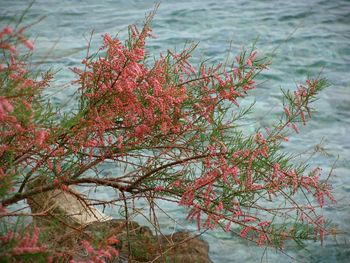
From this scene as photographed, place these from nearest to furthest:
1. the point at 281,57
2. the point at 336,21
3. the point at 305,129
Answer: the point at 305,129, the point at 281,57, the point at 336,21

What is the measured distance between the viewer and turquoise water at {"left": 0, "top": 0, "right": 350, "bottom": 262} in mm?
3762

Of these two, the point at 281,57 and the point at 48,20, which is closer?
the point at 281,57

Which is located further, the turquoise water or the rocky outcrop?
the turquoise water

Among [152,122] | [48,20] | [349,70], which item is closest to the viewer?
[152,122]

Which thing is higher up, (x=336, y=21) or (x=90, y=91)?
(x=90, y=91)

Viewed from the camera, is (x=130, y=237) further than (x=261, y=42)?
No

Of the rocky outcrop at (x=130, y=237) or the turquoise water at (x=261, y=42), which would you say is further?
the turquoise water at (x=261, y=42)

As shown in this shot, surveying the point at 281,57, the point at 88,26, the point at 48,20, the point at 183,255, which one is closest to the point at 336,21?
the point at 281,57

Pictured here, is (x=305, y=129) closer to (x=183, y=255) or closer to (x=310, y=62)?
(x=310, y=62)

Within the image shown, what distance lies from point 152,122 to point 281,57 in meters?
4.70

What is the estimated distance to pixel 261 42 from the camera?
6.68m

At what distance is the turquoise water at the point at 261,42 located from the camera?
3762 millimetres

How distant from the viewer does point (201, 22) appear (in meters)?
7.38

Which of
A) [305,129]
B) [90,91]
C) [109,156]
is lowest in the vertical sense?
→ [305,129]
